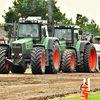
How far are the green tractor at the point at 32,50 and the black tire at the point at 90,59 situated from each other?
3.48m

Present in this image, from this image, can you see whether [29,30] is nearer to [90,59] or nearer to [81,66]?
[81,66]

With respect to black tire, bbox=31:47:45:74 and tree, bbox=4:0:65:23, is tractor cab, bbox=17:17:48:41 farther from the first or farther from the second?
tree, bbox=4:0:65:23

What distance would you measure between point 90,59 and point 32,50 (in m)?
7.92

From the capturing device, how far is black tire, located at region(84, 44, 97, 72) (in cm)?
2334

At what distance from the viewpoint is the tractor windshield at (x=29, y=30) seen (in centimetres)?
1931

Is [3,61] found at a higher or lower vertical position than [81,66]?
higher

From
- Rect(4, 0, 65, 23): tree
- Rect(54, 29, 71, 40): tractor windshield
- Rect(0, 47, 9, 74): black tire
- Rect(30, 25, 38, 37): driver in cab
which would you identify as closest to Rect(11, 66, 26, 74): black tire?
Rect(0, 47, 9, 74): black tire

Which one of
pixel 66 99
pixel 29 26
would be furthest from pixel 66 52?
pixel 66 99

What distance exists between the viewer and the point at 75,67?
2242cm

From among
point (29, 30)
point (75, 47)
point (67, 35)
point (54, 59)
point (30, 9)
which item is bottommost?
point (54, 59)

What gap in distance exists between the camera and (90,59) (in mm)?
24922

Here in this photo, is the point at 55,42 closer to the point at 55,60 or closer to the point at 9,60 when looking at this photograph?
the point at 55,60

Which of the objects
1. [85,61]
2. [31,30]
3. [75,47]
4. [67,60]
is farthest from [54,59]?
[85,61]

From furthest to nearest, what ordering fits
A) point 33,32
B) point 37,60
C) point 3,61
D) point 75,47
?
point 75,47 → point 33,32 → point 3,61 → point 37,60
